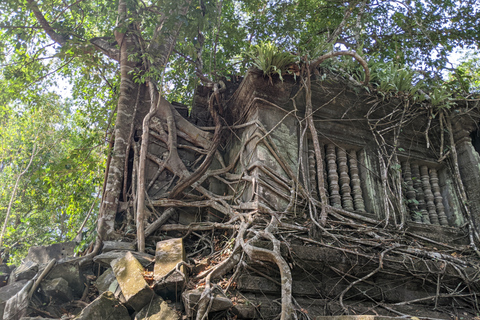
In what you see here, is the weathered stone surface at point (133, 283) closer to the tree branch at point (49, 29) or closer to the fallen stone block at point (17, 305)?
the fallen stone block at point (17, 305)

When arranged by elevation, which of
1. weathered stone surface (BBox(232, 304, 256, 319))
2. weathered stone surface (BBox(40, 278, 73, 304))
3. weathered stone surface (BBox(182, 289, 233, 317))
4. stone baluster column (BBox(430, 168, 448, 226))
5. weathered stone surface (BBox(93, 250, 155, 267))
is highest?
stone baluster column (BBox(430, 168, 448, 226))

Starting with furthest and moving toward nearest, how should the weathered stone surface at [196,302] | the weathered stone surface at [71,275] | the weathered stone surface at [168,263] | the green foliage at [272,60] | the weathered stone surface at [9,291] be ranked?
1. the green foliage at [272,60]
2. the weathered stone surface at [71,275]
3. the weathered stone surface at [9,291]
4. the weathered stone surface at [168,263]
5. the weathered stone surface at [196,302]

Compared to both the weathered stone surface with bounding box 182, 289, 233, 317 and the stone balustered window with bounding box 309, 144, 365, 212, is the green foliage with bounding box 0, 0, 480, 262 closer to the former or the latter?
the stone balustered window with bounding box 309, 144, 365, 212

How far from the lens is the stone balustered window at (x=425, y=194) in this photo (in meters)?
4.61

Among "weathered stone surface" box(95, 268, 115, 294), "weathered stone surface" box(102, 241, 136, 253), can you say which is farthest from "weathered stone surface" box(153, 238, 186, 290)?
"weathered stone surface" box(102, 241, 136, 253)

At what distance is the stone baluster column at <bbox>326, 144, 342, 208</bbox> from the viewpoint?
168 inches

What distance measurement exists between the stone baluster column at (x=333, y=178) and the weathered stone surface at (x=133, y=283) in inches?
95.0

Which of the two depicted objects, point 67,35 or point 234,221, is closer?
point 234,221

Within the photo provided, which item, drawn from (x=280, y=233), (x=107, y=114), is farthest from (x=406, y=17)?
(x=107, y=114)

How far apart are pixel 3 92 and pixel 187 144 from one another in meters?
3.62

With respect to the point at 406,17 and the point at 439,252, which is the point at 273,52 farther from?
the point at 406,17

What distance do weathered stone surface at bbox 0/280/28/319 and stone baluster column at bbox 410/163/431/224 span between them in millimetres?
4785

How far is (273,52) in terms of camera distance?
4168mm

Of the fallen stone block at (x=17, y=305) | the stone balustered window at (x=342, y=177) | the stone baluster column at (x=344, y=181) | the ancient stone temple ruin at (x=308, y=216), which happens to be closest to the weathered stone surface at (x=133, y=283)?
the ancient stone temple ruin at (x=308, y=216)
